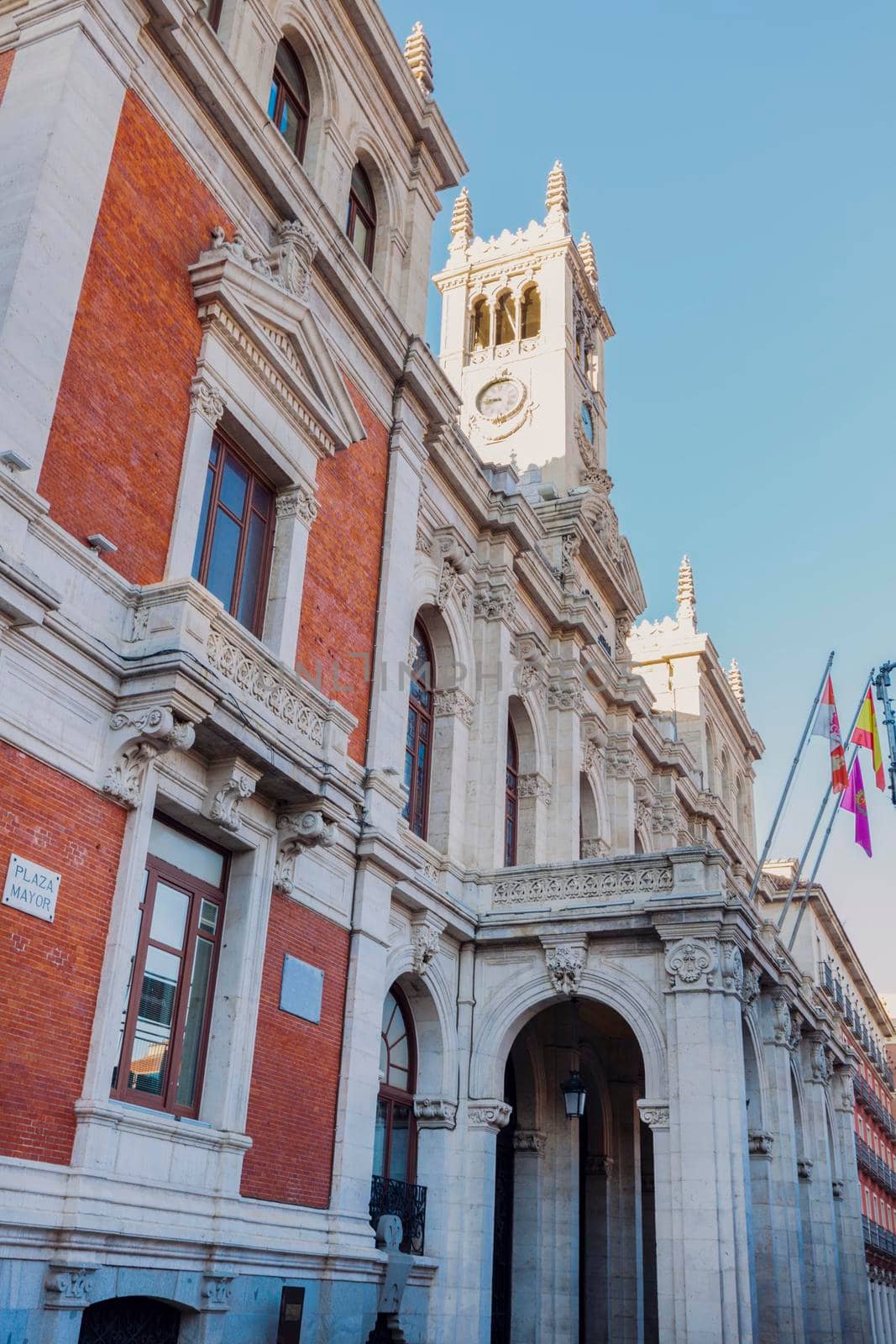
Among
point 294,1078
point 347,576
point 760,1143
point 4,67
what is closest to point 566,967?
point 760,1143

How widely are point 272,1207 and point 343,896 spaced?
3.95 metres

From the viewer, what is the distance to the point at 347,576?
18000mm

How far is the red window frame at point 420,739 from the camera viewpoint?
20812 mm

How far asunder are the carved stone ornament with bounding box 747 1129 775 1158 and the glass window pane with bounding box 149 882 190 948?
11.8 metres

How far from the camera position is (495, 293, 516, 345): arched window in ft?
115

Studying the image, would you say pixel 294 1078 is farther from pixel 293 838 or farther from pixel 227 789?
pixel 227 789

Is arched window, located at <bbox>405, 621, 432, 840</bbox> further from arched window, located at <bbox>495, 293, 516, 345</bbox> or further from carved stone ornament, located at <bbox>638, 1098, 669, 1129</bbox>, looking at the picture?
arched window, located at <bbox>495, 293, 516, 345</bbox>

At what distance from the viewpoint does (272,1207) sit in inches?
547

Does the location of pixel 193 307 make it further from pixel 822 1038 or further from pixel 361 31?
pixel 822 1038

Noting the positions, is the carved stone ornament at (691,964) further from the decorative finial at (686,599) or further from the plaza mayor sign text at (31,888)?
the decorative finial at (686,599)

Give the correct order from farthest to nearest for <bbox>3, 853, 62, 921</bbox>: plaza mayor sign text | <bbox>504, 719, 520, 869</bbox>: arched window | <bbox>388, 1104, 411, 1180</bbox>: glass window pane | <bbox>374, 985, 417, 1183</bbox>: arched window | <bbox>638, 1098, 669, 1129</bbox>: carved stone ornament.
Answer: <bbox>504, 719, 520, 869</bbox>: arched window → <bbox>388, 1104, 411, 1180</bbox>: glass window pane → <bbox>374, 985, 417, 1183</bbox>: arched window → <bbox>638, 1098, 669, 1129</bbox>: carved stone ornament → <bbox>3, 853, 62, 921</bbox>: plaza mayor sign text

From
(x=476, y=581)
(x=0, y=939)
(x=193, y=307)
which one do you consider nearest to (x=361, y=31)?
(x=193, y=307)

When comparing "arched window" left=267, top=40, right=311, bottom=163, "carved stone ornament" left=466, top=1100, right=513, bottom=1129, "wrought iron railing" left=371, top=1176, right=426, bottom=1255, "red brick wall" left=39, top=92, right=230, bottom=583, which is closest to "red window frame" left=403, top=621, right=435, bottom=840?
"carved stone ornament" left=466, top=1100, right=513, bottom=1129

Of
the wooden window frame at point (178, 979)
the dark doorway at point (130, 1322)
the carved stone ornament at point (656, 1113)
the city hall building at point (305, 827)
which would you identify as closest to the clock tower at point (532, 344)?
the city hall building at point (305, 827)
